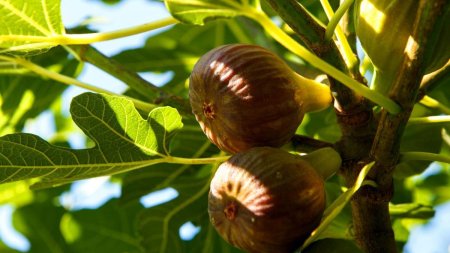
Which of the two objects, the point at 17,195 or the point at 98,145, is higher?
the point at 98,145

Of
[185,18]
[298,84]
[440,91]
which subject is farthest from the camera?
[440,91]

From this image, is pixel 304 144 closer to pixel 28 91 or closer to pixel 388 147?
pixel 388 147

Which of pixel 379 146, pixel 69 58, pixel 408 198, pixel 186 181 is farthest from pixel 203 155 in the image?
pixel 379 146

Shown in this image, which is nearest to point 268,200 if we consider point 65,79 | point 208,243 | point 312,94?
point 312,94

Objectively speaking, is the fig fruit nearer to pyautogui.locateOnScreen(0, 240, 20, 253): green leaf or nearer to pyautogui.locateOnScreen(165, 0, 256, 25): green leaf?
pyautogui.locateOnScreen(165, 0, 256, 25): green leaf

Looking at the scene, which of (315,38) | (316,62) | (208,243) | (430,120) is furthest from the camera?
(208,243)

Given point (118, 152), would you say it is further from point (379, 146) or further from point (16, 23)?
point (379, 146)
